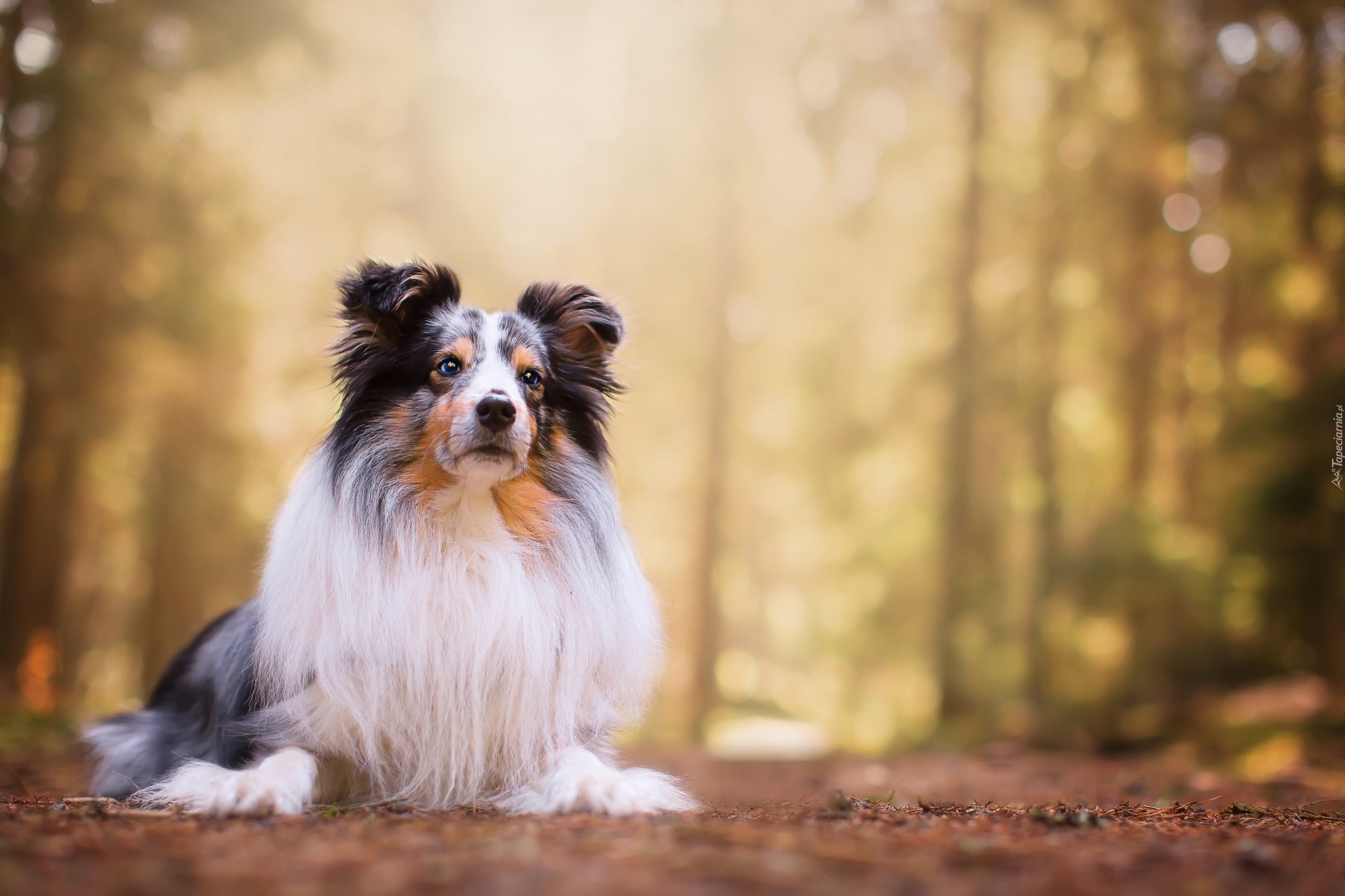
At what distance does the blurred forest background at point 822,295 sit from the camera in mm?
8820

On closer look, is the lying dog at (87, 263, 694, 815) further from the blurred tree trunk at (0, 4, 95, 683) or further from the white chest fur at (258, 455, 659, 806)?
the blurred tree trunk at (0, 4, 95, 683)

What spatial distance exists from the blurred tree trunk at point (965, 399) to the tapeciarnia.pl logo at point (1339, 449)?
333cm

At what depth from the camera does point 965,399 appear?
10406 mm

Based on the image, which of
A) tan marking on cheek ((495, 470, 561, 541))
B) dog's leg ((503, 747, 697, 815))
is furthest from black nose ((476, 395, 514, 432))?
dog's leg ((503, 747, 697, 815))

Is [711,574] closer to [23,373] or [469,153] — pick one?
[469,153]

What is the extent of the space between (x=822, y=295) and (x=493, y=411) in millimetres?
9460

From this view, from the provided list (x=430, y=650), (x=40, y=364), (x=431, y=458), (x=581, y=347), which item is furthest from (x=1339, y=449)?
(x=40, y=364)

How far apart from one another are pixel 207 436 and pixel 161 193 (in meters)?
2.49

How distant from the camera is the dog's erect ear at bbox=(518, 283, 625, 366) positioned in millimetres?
4398

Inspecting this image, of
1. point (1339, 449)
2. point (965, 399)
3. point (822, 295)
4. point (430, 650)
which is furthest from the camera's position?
point (822, 295)

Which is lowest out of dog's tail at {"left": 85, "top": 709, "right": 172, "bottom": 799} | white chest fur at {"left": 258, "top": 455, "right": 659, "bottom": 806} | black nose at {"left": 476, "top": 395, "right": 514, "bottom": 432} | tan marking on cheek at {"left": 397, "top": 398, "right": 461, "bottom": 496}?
dog's tail at {"left": 85, "top": 709, "right": 172, "bottom": 799}

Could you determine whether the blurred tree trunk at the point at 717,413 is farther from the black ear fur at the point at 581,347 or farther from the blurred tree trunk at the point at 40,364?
the black ear fur at the point at 581,347

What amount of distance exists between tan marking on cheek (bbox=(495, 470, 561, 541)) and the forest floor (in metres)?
1.09

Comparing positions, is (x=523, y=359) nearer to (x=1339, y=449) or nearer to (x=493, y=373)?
(x=493, y=373)
